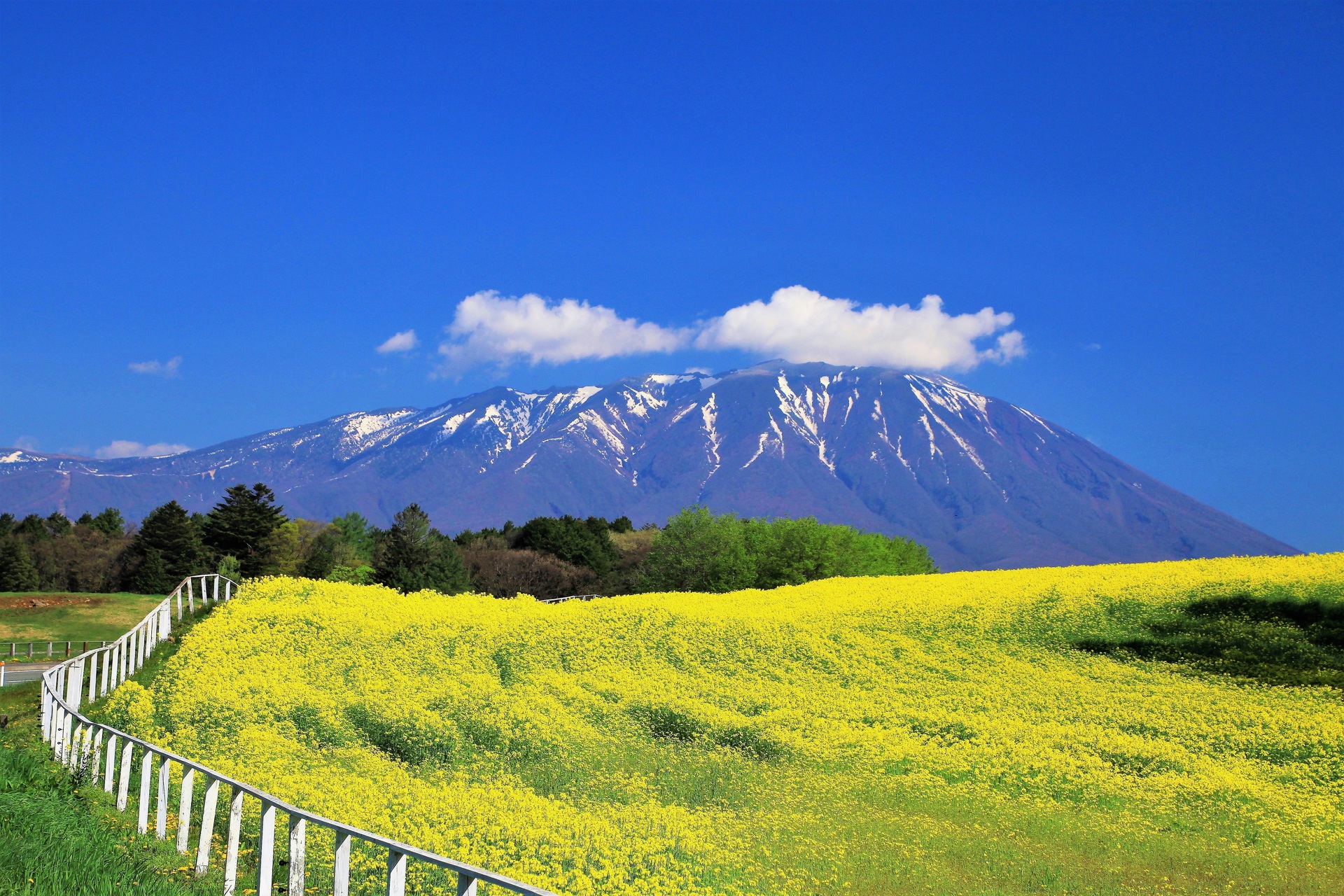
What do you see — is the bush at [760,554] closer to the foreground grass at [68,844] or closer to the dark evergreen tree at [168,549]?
the dark evergreen tree at [168,549]

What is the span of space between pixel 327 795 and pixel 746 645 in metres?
14.7

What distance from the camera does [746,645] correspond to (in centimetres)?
2886

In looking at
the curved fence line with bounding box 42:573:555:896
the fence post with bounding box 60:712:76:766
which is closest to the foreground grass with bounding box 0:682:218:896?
the fence post with bounding box 60:712:76:766

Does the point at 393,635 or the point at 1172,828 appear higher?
the point at 393,635

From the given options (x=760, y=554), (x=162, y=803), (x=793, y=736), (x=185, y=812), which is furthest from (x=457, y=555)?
(x=185, y=812)

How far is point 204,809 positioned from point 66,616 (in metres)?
63.1

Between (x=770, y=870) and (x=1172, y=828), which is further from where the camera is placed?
(x=1172, y=828)

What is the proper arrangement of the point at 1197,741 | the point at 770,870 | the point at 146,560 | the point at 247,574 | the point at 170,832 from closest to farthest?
the point at 170,832 → the point at 770,870 → the point at 1197,741 → the point at 247,574 → the point at 146,560

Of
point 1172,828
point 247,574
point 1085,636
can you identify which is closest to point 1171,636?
point 1085,636

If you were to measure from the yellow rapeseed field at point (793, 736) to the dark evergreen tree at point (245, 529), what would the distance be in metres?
68.0

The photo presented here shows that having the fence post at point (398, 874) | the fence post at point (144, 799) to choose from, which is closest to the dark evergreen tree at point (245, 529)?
the fence post at point (144, 799)

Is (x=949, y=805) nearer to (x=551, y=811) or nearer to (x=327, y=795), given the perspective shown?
(x=551, y=811)

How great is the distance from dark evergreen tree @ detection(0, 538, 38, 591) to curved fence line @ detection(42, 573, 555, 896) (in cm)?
9246

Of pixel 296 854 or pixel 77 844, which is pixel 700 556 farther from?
pixel 296 854
